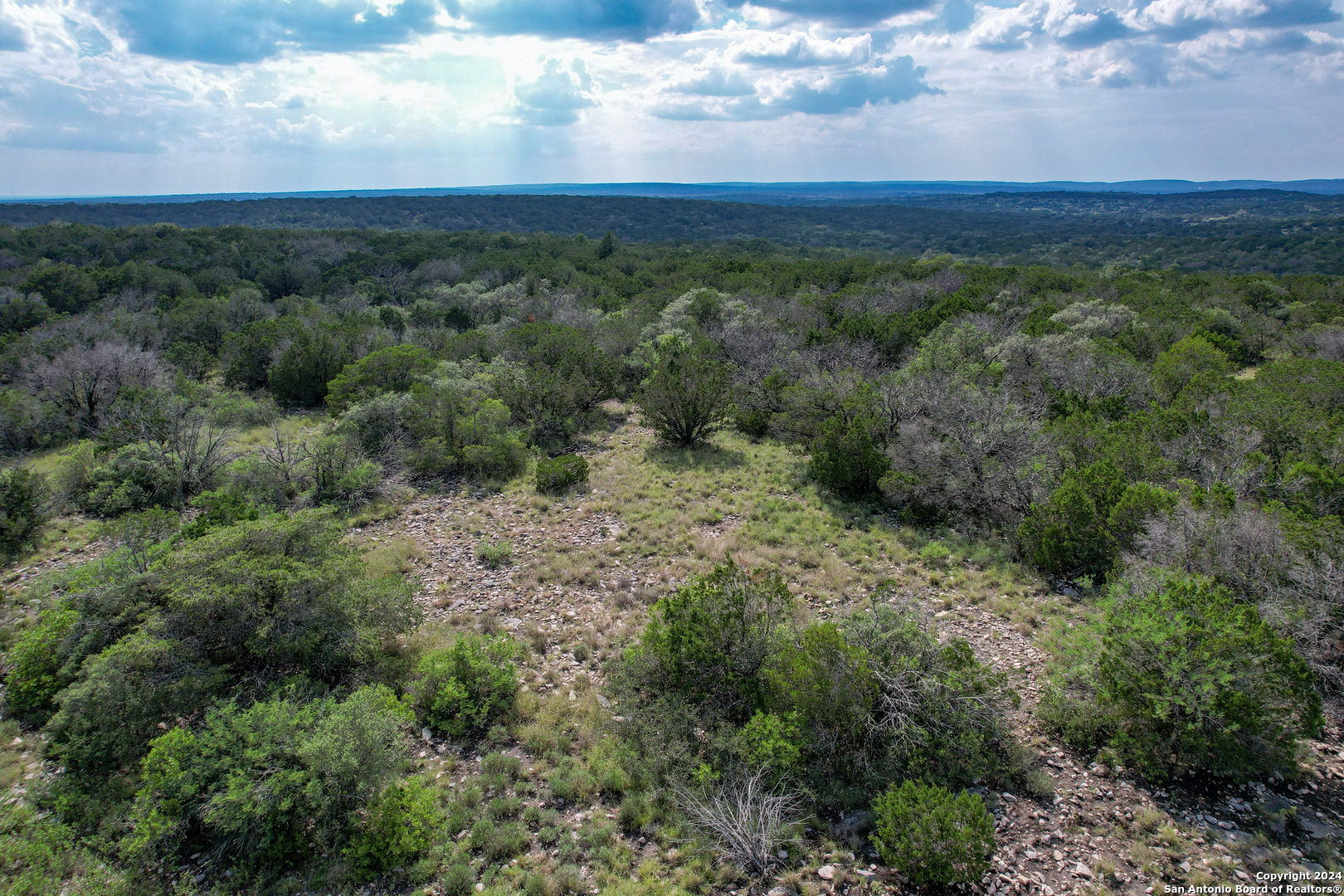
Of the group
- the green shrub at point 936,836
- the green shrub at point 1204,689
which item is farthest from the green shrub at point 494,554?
the green shrub at point 1204,689

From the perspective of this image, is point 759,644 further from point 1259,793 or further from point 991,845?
point 1259,793

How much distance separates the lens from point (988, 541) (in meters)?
11.0

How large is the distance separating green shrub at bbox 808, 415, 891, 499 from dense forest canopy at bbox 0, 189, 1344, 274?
64.2m

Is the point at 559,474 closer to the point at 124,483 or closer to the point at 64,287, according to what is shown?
the point at 124,483

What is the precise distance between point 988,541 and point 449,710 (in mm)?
9511

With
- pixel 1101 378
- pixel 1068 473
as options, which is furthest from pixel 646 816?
pixel 1101 378

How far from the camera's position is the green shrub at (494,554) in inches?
426

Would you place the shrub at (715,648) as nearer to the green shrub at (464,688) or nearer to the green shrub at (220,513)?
the green shrub at (464,688)

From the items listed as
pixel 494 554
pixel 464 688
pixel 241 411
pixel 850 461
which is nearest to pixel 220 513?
pixel 494 554

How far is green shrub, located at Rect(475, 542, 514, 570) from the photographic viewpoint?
426 inches

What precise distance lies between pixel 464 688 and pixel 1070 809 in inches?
255

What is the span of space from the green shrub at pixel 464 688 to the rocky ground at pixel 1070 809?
1.39 ft

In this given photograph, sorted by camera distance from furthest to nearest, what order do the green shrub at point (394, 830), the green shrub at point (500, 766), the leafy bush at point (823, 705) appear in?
the green shrub at point (500, 766)
the leafy bush at point (823, 705)
the green shrub at point (394, 830)

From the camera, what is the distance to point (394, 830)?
5363mm
